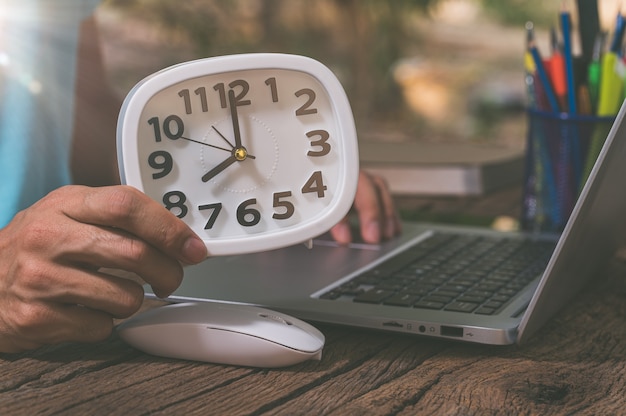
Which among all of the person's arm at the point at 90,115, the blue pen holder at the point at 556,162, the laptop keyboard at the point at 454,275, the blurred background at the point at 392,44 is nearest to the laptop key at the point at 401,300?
the laptop keyboard at the point at 454,275

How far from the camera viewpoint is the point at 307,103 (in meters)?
0.63

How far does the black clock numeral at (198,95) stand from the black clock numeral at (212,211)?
0.07 m

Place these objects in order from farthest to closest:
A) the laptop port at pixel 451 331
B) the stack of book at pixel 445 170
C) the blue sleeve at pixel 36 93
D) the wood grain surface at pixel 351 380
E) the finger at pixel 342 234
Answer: the stack of book at pixel 445 170 → the blue sleeve at pixel 36 93 → the finger at pixel 342 234 → the laptop port at pixel 451 331 → the wood grain surface at pixel 351 380

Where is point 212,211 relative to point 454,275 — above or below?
above

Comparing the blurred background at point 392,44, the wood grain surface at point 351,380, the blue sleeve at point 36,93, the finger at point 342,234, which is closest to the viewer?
the wood grain surface at point 351,380

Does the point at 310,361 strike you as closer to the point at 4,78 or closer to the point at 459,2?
the point at 4,78

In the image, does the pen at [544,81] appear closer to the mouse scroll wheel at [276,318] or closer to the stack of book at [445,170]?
the stack of book at [445,170]

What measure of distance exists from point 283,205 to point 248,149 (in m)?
0.05

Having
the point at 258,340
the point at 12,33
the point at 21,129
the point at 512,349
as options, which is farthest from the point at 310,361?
the point at 12,33

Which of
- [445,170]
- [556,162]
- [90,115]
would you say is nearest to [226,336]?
[556,162]

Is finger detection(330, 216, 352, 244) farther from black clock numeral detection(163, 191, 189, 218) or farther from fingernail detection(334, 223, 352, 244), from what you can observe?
black clock numeral detection(163, 191, 189, 218)

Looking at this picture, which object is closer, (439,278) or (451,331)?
(451,331)

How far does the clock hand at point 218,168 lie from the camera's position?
625 mm

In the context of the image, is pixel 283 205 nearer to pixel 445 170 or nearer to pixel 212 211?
pixel 212 211
